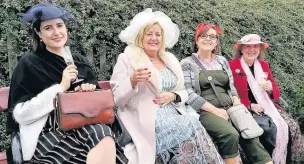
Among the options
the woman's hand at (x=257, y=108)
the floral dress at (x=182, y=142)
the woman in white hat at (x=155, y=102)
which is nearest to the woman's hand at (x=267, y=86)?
the woman's hand at (x=257, y=108)

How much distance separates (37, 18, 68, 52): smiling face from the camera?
3791 millimetres

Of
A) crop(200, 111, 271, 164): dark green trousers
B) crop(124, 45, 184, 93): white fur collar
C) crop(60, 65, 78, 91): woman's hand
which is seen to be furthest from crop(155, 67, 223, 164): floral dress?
crop(60, 65, 78, 91): woman's hand

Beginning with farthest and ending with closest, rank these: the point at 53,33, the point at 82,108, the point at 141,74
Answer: the point at 141,74 < the point at 53,33 < the point at 82,108

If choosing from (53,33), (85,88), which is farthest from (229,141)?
(53,33)

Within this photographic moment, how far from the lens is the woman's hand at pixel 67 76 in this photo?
3641 millimetres

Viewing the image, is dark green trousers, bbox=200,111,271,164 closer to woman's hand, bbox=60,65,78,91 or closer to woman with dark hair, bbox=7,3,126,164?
woman with dark hair, bbox=7,3,126,164

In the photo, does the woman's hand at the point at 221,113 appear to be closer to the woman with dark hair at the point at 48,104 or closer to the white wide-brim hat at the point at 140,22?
the white wide-brim hat at the point at 140,22

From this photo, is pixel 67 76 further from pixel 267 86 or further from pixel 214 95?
pixel 267 86

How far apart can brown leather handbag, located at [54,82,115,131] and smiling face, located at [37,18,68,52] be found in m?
0.54

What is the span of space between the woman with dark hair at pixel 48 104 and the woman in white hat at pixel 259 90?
1898 mm

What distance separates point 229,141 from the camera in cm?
434

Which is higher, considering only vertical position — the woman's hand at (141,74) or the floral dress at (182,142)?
the woman's hand at (141,74)

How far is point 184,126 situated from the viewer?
4152 millimetres

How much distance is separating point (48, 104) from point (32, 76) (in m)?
0.26
